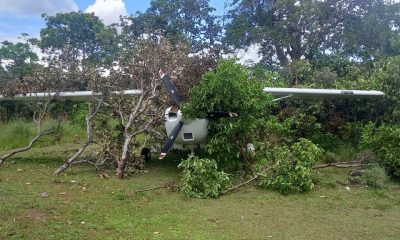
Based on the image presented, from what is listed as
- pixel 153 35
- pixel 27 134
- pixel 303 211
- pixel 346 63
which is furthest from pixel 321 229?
pixel 346 63

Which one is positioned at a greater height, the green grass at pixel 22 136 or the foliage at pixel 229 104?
the foliage at pixel 229 104

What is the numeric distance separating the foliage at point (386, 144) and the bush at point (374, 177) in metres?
0.44

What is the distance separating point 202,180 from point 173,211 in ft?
3.95

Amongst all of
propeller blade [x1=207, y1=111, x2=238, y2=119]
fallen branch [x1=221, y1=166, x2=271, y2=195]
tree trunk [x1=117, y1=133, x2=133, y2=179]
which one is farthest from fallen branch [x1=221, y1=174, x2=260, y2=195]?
Result: tree trunk [x1=117, y1=133, x2=133, y2=179]

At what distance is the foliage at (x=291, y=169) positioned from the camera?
7.53 meters

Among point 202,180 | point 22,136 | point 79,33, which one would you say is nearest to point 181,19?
point 79,33

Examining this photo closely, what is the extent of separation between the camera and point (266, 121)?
952 cm

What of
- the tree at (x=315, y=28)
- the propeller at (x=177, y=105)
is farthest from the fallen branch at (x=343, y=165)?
the tree at (x=315, y=28)

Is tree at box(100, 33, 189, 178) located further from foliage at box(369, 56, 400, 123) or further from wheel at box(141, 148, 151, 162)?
foliage at box(369, 56, 400, 123)

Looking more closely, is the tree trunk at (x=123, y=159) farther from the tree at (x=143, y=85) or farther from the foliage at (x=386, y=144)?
the foliage at (x=386, y=144)

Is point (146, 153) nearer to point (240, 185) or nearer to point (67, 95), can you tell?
point (67, 95)

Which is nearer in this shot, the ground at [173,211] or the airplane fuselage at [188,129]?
the ground at [173,211]

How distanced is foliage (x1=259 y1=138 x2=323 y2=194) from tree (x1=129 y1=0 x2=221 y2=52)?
24.6 m

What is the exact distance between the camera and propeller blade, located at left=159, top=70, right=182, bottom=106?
353 inches
